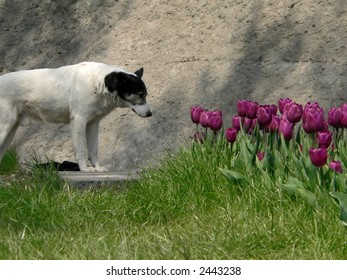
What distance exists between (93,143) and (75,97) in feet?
1.61

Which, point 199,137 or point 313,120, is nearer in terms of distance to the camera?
point 313,120

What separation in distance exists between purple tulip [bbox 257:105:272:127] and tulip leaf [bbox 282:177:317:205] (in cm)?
56

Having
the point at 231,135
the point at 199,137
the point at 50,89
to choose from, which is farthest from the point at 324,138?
the point at 50,89

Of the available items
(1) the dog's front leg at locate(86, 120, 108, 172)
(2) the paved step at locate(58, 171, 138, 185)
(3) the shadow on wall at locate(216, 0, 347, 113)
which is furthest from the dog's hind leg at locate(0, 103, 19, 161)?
(3) the shadow on wall at locate(216, 0, 347, 113)

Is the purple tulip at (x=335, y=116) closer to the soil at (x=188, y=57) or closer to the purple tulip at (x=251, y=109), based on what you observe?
the purple tulip at (x=251, y=109)

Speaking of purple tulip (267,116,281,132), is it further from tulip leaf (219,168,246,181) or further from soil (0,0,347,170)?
soil (0,0,347,170)

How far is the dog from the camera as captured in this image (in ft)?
25.1

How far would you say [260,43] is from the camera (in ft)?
31.1

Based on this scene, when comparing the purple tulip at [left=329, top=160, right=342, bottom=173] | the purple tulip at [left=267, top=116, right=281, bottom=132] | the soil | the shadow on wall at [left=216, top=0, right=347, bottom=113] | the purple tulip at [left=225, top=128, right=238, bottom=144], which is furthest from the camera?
the soil

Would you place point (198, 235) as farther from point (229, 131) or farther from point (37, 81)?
point (37, 81)

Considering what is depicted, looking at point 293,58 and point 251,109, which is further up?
point 251,109

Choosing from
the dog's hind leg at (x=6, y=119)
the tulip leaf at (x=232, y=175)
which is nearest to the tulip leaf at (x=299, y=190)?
the tulip leaf at (x=232, y=175)

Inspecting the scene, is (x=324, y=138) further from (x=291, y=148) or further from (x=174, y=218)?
(x=174, y=218)

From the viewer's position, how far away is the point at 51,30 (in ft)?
36.0
